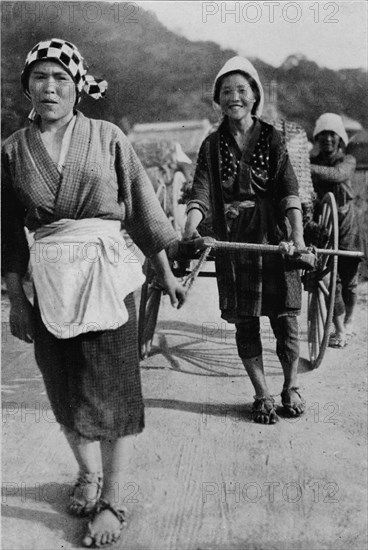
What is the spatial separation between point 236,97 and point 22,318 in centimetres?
114

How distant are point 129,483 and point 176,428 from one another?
38 cm

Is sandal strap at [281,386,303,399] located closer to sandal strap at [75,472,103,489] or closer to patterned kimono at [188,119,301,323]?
patterned kimono at [188,119,301,323]

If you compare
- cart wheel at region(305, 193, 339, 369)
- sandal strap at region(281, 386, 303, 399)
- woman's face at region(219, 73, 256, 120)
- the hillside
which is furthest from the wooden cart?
woman's face at region(219, 73, 256, 120)

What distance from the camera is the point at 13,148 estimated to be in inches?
62.6

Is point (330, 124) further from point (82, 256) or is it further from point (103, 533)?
point (103, 533)

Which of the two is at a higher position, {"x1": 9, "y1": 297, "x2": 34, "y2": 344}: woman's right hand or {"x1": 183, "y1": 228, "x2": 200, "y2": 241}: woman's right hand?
{"x1": 183, "y1": 228, "x2": 200, "y2": 241}: woman's right hand

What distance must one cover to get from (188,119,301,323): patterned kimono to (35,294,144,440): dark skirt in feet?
2.18

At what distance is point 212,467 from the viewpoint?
193 centimetres

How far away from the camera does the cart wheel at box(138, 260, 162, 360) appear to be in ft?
9.41

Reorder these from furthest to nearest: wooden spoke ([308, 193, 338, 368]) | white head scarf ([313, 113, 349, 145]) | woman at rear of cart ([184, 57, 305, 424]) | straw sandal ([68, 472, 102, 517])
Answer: white head scarf ([313, 113, 349, 145]), wooden spoke ([308, 193, 338, 368]), woman at rear of cart ([184, 57, 305, 424]), straw sandal ([68, 472, 102, 517])

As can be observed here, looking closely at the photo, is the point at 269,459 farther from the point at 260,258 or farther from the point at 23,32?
the point at 23,32

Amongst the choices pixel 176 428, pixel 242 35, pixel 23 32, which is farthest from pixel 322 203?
pixel 23 32

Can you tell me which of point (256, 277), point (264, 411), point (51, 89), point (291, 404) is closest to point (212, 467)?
point (264, 411)

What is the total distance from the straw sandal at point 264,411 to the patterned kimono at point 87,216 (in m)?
0.69
